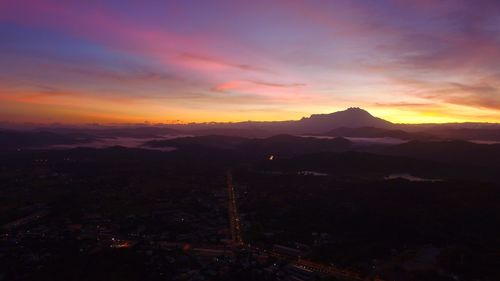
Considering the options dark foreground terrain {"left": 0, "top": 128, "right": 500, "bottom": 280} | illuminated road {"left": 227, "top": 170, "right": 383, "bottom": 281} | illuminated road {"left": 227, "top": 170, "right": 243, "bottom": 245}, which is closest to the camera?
illuminated road {"left": 227, "top": 170, "right": 383, "bottom": 281}

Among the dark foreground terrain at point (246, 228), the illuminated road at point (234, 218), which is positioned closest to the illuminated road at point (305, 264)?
the illuminated road at point (234, 218)

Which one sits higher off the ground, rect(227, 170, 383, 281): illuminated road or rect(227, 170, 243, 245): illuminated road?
rect(227, 170, 243, 245): illuminated road

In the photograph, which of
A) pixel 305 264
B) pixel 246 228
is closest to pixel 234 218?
pixel 246 228

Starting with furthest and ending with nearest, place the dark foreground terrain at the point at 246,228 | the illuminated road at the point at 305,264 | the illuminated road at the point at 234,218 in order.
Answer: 1. the illuminated road at the point at 234,218
2. the dark foreground terrain at the point at 246,228
3. the illuminated road at the point at 305,264

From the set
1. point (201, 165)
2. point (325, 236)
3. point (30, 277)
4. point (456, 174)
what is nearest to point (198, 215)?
point (325, 236)

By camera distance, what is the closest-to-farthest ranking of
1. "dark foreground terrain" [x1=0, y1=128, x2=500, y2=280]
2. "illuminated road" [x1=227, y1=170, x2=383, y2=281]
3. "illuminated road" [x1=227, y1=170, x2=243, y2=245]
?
"illuminated road" [x1=227, y1=170, x2=383, y2=281] < "dark foreground terrain" [x1=0, y1=128, x2=500, y2=280] < "illuminated road" [x1=227, y1=170, x2=243, y2=245]

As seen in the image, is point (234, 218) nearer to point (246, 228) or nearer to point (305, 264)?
point (246, 228)

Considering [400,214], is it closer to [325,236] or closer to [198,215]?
[325,236]

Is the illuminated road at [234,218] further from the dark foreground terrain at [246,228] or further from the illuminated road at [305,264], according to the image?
the dark foreground terrain at [246,228]

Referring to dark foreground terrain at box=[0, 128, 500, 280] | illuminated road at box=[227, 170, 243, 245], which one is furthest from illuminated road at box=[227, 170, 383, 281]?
dark foreground terrain at box=[0, 128, 500, 280]

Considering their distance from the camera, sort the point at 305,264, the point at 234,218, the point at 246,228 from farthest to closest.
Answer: the point at 234,218
the point at 246,228
the point at 305,264

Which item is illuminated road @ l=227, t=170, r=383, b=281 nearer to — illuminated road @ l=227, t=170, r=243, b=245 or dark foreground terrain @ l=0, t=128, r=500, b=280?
illuminated road @ l=227, t=170, r=243, b=245
